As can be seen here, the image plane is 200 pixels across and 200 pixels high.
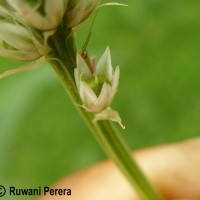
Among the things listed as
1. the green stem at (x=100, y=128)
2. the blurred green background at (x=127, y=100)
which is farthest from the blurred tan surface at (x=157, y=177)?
the blurred green background at (x=127, y=100)

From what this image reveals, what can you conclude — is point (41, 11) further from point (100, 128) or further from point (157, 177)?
point (157, 177)

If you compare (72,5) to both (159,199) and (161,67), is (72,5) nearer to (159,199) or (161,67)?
(159,199)

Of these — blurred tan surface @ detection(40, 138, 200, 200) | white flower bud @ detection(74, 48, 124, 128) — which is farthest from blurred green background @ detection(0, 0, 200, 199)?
white flower bud @ detection(74, 48, 124, 128)

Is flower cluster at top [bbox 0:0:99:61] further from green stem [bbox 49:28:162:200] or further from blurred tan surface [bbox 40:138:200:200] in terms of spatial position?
blurred tan surface [bbox 40:138:200:200]

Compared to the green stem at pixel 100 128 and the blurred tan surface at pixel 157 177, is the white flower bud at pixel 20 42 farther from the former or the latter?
the blurred tan surface at pixel 157 177

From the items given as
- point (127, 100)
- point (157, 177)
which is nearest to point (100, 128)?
point (157, 177)
